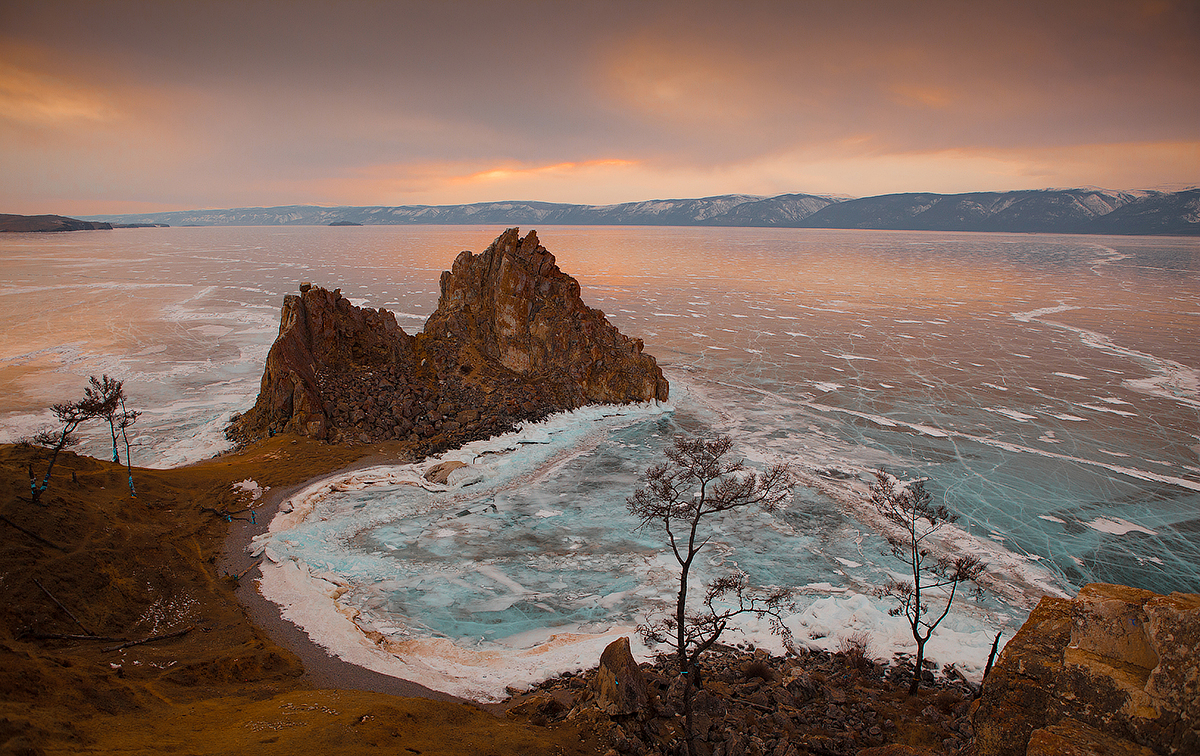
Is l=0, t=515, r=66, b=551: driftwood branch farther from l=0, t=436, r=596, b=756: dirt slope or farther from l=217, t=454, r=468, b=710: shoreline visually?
l=217, t=454, r=468, b=710: shoreline

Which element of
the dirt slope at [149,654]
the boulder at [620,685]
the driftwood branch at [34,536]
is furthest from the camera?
the driftwood branch at [34,536]

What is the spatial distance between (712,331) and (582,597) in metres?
50.3

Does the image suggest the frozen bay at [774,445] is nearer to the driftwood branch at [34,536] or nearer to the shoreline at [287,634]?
the shoreline at [287,634]

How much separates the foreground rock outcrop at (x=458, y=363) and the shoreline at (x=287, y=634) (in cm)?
1017

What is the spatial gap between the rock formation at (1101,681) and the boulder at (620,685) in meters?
7.77

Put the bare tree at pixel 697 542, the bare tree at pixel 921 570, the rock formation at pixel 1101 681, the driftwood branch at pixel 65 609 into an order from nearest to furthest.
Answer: the rock formation at pixel 1101 681, the bare tree at pixel 697 542, the driftwood branch at pixel 65 609, the bare tree at pixel 921 570

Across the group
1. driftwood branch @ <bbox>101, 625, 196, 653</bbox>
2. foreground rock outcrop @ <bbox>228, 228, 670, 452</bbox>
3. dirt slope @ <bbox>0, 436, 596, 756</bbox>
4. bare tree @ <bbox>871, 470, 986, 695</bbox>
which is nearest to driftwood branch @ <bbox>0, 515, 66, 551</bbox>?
dirt slope @ <bbox>0, 436, 596, 756</bbox>

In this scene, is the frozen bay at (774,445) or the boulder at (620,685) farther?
the frozen bay at (774,445)

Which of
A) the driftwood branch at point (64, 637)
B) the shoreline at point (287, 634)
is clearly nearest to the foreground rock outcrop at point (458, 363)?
the shoreline at point (287, 634)

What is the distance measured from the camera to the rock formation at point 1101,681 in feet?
24.7

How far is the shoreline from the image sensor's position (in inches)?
664

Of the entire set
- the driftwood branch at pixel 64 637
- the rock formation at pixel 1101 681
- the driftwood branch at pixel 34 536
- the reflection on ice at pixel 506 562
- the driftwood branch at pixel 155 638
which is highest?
the rock formation at pixel 1101 681

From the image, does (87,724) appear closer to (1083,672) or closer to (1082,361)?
(1083,672)

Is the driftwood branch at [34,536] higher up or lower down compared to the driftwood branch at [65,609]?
higher up
